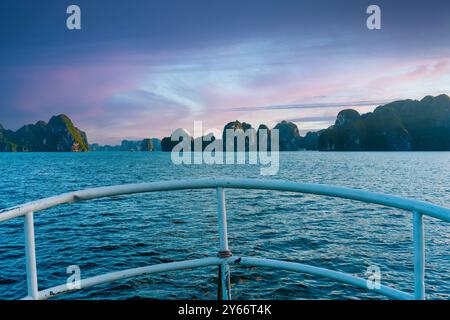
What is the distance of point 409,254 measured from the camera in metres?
14.3

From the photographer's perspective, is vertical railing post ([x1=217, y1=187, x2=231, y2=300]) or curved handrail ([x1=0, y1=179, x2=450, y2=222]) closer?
curved handrail ([x1=0, y1=179, x2=450, y2=222])

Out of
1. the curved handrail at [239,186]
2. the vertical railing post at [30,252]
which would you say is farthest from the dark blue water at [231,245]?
the vertical railing post at [30,252]

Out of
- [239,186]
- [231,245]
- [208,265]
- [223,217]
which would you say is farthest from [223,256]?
[231,245]

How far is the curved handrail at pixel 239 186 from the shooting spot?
5.93 ft

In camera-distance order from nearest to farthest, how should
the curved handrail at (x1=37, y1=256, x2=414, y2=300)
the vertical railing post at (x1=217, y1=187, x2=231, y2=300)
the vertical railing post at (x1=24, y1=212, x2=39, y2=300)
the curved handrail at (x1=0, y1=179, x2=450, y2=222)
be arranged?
the curved handrail at (x1=0, y1=179, x2=450, y2=222) → the vertical railing post at (x1=24, y1=212, x2=39, y2=300) → the curved handrail at (x1=37, y1=256, x2=414, y2=300) → the vertical railing post at (x1=217, y1=187, x2=231, y2=300)

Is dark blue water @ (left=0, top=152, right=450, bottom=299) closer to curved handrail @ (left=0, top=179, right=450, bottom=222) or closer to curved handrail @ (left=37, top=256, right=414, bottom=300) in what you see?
curved handrail @ (left=37, top=256, right=414, bottom=300)

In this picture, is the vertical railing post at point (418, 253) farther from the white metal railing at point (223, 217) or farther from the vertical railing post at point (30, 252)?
the vertical railing post at point (30, 252)

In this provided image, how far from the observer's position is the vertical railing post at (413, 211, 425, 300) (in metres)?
1.84

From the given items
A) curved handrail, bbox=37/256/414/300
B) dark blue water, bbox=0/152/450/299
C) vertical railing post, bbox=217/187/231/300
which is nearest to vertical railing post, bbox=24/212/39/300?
curved handrail, bbox=37/256/414/300

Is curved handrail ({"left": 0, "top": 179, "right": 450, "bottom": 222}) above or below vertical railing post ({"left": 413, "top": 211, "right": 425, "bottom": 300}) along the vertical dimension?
above

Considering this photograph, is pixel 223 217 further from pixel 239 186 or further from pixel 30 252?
pixel 30 252

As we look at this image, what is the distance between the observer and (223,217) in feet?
8.52

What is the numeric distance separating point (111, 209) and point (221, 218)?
2349 cm

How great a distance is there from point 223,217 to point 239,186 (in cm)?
28
